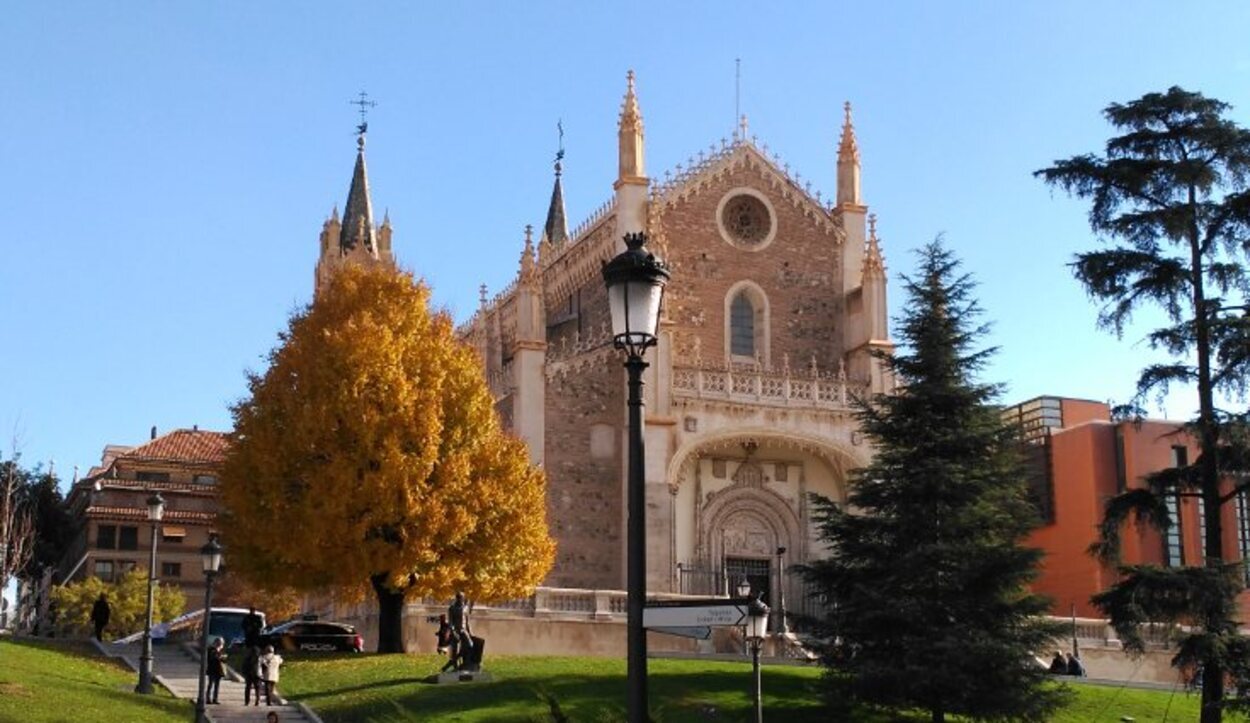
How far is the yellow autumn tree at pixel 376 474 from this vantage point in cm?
3503

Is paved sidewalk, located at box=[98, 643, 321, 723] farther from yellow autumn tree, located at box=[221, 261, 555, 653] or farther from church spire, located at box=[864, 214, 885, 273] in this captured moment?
church spire, located at box=[864, 214, 885, 273]

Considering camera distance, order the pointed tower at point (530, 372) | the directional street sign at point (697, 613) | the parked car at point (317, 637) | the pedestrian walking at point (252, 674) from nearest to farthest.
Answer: the directional street sign at point (697, 613), the pedestrian walking at point (252, 674), the parked car at point (317, 637), the pointed tower at point (530, 372)

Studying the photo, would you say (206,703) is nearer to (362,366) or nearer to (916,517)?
(362,366)

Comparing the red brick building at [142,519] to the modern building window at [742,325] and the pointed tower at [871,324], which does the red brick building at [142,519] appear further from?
the pointed tower at [871,324]

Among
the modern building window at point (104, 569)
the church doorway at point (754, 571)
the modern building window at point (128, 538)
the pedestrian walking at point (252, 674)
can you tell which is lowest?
the pedestrian walking at point (252, 674)

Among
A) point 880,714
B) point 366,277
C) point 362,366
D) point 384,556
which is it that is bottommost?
point 880,714

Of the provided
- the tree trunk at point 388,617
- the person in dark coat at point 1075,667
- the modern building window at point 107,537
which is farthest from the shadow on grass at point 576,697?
the modern building window at point 107,537

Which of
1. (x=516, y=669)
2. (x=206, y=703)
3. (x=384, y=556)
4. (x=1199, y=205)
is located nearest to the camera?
(x=1199, y=205)

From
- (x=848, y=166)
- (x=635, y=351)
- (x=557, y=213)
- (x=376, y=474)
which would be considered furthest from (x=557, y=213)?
(x=635, y=351)

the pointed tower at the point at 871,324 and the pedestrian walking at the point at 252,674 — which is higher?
the pointed tower at the point at 871,324

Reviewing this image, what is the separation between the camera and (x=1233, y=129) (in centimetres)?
2716

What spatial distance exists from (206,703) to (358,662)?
5406 millimetres

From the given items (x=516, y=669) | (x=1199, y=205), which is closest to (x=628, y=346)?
(x=1199, y=205)

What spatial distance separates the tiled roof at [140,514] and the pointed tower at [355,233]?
644 inches
